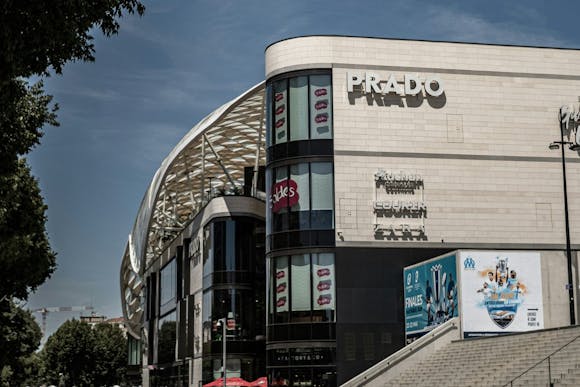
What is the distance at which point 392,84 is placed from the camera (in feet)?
161

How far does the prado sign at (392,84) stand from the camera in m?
48.8

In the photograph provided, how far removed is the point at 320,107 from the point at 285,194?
17.2 ft

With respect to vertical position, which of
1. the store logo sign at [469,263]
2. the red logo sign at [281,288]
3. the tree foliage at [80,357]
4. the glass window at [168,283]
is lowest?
the tree foliage at [80,357]

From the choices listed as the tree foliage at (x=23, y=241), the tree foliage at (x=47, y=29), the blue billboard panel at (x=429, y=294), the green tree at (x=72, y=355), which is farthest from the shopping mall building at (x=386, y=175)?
the green tree at (x=72, y=355)

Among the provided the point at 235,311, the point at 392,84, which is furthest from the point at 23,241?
the point at 392,84

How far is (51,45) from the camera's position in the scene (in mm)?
17875

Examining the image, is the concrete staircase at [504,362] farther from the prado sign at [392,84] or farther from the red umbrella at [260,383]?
the prado sign at [392,84]

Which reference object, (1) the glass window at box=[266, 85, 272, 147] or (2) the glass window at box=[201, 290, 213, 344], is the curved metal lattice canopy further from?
(1) the glass window at box=[266, 85, 272, 147]

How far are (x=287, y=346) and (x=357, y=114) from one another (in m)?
13.4

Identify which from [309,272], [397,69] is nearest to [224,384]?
[309,272]

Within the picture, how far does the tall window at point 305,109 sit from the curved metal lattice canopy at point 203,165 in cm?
1137

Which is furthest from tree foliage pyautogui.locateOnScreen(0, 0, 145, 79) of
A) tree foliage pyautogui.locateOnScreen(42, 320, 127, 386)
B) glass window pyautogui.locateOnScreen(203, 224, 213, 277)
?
tree foliage pyautogui.locateOnScreen(42, 320, 127, 386)

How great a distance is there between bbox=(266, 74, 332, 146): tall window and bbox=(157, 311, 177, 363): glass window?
28.8 m

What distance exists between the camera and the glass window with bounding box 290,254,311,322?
46.7 meters
